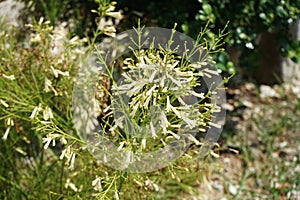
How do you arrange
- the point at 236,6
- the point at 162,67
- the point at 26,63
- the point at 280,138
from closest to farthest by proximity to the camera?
the point at 162,67, the point at 26,63, the point at 236,6, the point at 280,138

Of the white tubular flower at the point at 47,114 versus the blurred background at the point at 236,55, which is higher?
the white tubular flower at the point at 47,114

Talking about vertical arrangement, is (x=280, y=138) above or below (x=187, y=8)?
below

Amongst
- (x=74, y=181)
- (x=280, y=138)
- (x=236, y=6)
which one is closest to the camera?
(x=74, y=181)

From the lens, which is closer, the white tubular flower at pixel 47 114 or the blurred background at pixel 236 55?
the white tubular flower at pixel 47 114

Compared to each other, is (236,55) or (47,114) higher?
(47,114)

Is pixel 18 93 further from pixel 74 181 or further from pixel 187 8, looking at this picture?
pixel 187 8

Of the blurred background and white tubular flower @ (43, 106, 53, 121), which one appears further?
the blurred background

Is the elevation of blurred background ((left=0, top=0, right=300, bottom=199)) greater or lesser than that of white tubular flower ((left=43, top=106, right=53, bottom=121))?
lesser

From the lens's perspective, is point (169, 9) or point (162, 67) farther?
point (169, 9)

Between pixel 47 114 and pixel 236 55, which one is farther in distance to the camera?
pixel 236 55

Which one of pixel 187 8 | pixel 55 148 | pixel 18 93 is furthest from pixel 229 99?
pixel 18 93

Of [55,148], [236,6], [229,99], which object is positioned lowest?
[229,99]
